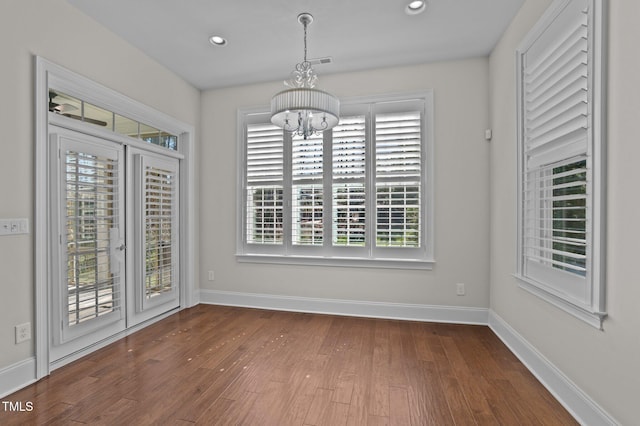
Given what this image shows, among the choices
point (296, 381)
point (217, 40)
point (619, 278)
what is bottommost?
point (296, 381)

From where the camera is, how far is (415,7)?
2.63 m

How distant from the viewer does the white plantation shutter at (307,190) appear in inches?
154

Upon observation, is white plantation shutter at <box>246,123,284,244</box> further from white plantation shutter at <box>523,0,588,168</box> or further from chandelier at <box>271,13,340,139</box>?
white plantation shutter at <box>523,0,588,168</box>

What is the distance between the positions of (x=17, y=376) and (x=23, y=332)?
0.29 metres

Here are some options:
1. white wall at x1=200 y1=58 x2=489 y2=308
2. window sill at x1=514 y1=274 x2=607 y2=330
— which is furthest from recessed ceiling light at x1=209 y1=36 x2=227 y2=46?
window sill at x1=514 y1=274 x2=607 y2=330

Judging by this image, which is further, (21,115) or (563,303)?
(21,115)

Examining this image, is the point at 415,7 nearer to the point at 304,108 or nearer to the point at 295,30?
the point at 295,30

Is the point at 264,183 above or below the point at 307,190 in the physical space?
above

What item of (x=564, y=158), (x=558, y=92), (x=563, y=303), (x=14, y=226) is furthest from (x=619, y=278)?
(x=14, y=226)

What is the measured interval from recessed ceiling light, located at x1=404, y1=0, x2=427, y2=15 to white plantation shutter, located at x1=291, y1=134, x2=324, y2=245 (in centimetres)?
164

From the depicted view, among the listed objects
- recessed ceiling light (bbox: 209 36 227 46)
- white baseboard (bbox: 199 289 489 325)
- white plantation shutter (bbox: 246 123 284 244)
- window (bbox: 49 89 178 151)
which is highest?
recessed ceiling light (bbox: 209 36 227 46)

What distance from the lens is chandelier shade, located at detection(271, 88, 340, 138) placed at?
7.34ft

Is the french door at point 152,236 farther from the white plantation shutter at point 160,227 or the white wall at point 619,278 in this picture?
the white wall at point 619,278

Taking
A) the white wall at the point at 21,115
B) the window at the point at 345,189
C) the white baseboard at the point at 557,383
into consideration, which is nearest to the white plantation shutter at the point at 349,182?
the window at the point at 345,189
